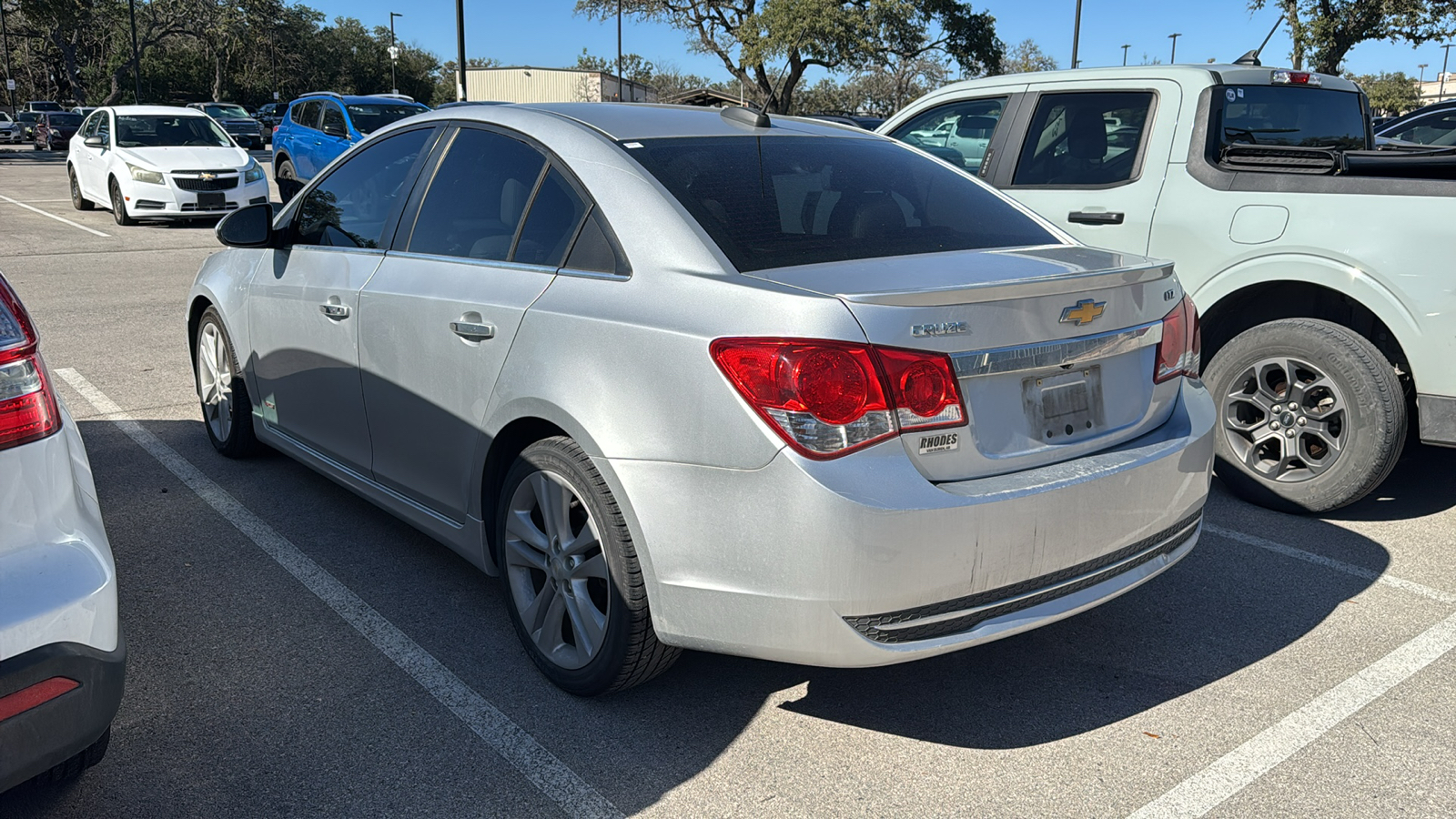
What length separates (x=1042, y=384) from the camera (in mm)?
2766

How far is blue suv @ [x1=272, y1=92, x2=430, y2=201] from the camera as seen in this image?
17.3m

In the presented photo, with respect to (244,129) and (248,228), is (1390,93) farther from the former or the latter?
(248,228)

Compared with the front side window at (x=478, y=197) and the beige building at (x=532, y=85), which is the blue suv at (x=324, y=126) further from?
the beige building at (x=532, y=85)

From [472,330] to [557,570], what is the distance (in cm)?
75

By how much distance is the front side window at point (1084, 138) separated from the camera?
5.37 meters

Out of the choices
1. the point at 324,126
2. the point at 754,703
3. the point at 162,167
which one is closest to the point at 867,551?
the point at 754,703

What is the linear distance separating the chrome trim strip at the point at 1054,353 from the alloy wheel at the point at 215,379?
3.63m

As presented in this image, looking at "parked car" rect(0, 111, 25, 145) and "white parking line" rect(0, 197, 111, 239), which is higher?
"parked car" rect(0, 111, 25, 145)

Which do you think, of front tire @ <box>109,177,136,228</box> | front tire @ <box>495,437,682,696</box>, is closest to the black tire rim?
front tire @ <box>495,437,682,696</box>

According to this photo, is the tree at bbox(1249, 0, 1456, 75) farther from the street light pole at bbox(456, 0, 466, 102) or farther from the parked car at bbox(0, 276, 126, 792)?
the parked car at bbox(0, 276, 126, 792)

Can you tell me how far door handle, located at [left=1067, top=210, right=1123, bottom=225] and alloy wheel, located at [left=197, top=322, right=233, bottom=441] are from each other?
4.00 metres

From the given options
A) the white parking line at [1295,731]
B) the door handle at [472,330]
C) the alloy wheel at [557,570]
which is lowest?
the white parking line at [1295,731]

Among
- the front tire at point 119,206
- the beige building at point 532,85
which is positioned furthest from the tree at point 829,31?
the front tire at point 119,206

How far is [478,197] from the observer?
358 centimetres
